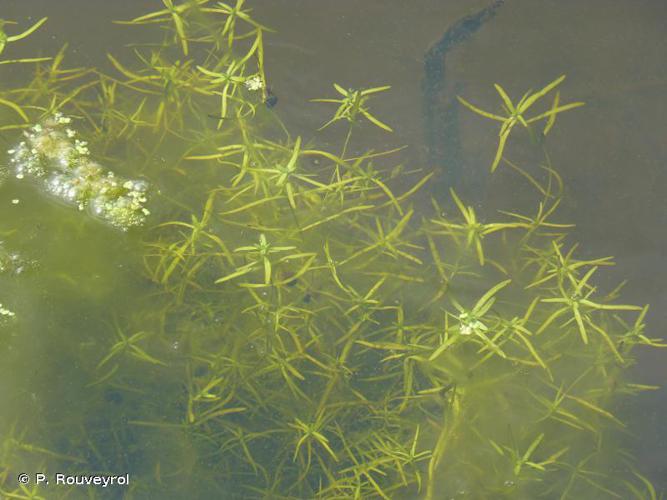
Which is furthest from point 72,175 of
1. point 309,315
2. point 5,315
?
Result: point 309,315

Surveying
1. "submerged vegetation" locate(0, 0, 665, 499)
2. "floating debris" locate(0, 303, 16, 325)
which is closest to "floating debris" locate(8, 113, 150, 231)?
"submerged vegetation" locate(0, 0, 665, 499)

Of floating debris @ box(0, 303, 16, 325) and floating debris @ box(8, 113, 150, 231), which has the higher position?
floating debris @ box(8, 113, 150, 231)

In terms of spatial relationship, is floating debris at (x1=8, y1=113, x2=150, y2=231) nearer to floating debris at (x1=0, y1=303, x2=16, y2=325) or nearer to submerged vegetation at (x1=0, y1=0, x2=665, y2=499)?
submerged vegetation at (x1=0, y1=0, x2=665, y2=499)

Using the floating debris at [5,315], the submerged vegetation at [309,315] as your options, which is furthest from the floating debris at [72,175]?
the floating debris at [5,315]

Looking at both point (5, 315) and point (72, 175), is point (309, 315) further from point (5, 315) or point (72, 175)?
point (5, 315)

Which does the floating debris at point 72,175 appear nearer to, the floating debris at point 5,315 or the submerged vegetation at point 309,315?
the submerged vegetation at point 309,315

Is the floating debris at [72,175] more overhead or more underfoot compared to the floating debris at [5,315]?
more overhead
